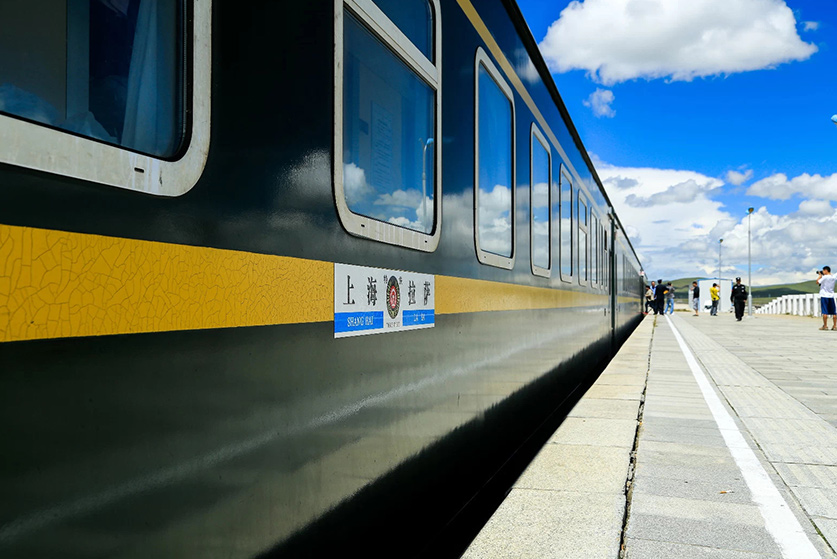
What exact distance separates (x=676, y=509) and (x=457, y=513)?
1.11 metres

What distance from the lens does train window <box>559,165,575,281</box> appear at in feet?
21.0

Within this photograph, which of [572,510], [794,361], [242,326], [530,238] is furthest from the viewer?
[794,361]

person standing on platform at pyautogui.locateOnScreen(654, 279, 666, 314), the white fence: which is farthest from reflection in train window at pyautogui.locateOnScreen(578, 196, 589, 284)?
person standing on platform at pyautogui.locateOnScreen(654, 279, 666, 314)

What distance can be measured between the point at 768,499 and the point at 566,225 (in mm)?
3618

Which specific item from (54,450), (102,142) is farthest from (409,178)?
(54,450)

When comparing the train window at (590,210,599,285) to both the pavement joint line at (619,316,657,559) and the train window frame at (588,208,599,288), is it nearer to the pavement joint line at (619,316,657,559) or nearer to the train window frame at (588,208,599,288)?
the train window frame at (588,208,599,288)

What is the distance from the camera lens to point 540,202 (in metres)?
5.18

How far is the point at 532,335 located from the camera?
5.01 m

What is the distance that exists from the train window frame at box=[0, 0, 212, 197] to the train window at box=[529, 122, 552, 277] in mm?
3528

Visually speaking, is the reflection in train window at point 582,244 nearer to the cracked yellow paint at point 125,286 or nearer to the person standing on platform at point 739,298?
the cracked yellow paint at point 125,286

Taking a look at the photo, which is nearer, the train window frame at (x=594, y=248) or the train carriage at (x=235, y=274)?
the train carriage at (x=235, y=274)

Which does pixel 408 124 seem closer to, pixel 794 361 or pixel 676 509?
pixel 676 509

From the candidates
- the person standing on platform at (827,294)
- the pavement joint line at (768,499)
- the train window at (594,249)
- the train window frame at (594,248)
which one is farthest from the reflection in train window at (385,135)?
the person standing on platform at (827,294)

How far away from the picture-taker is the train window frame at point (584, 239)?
25.3ft
